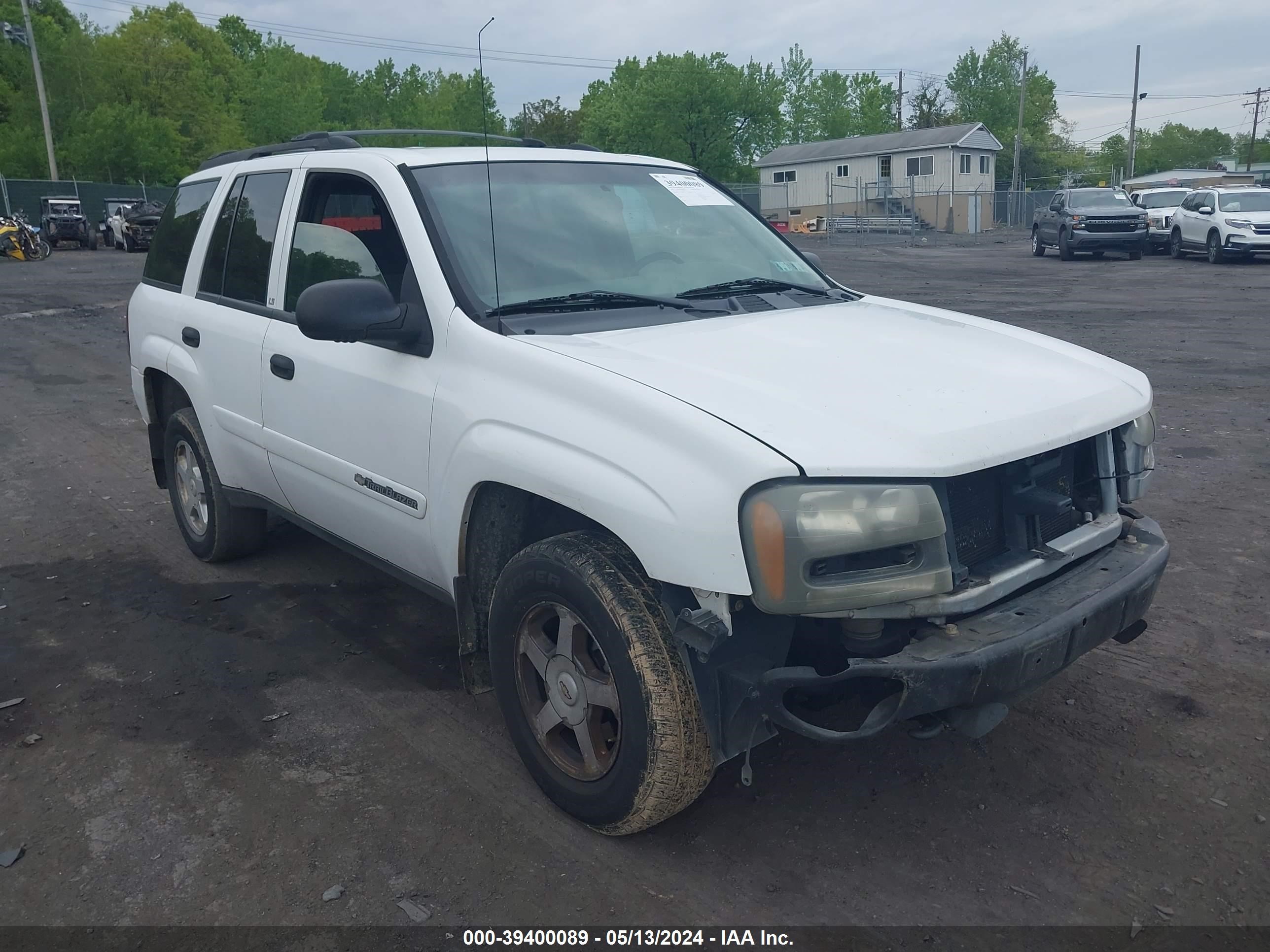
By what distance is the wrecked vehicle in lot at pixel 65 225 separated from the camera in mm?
36906

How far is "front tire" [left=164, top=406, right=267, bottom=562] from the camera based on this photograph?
5.08 meters

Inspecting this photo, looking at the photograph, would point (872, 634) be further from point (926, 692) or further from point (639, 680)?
point (639, 680)

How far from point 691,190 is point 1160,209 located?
28.8 m

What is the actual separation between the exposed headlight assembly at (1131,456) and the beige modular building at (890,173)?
167ft

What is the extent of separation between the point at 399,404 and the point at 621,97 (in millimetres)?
64030

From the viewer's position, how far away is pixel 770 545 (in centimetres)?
247

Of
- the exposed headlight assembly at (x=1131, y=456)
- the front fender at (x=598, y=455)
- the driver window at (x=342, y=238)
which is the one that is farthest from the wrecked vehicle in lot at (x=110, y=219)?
the exposed headlight assembly at (x=1131, y=456)

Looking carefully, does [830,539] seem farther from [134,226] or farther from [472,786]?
[134,226]

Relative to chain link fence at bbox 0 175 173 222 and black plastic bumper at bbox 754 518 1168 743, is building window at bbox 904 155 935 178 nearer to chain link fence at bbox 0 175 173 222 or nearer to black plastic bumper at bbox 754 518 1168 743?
chain link fence at bbox 0 175 173 222

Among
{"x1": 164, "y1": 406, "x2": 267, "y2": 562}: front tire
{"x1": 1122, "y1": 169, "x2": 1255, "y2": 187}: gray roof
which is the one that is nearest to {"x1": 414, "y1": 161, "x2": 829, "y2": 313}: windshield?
{"x1": 164, "y1": 406, "x2": 267, "y2": 562}: front tire

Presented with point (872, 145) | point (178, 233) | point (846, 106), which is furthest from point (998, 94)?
point (178, 233)

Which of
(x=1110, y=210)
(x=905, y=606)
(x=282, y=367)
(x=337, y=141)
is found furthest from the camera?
(x=1110, y=210)

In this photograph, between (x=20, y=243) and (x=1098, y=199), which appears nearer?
(x=1098, y=199)

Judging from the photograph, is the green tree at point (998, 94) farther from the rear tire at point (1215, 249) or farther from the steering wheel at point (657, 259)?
the steering wheel at point (657, 259)
